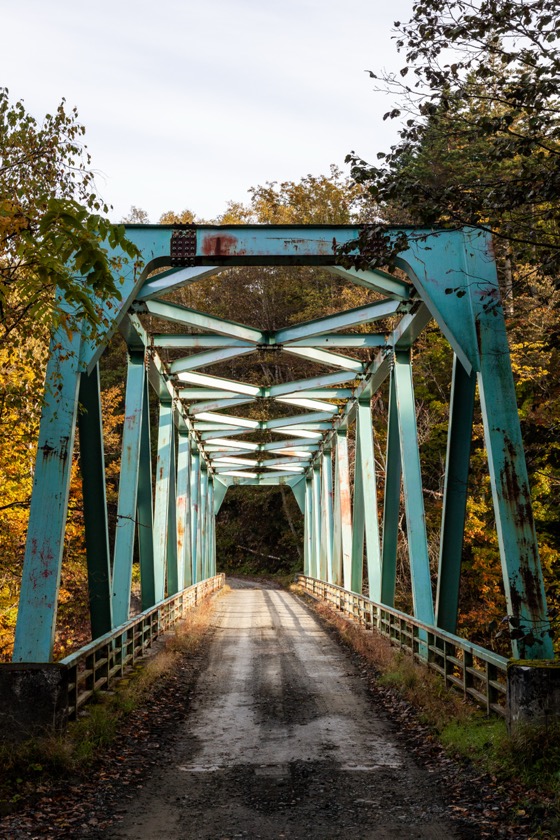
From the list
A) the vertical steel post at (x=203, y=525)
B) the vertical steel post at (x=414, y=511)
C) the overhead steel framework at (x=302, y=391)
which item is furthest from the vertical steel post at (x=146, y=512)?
the vertical steel post at (x=203, y=525)

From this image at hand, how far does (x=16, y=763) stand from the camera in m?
5.75

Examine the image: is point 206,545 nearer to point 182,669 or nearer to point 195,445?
point 195,445

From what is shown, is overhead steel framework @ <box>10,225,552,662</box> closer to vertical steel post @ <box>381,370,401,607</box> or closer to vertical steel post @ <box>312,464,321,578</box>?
vertical steel post @ <box>381,370,401,607</box>

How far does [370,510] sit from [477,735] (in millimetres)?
9158

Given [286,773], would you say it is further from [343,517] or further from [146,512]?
[343,517]

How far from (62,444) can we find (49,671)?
1.94 m

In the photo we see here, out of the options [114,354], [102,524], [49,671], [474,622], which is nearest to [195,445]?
[474,622]

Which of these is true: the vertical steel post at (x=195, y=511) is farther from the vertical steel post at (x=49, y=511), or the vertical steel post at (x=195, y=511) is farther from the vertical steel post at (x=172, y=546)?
the vertical steel post at (x=49, y=511)

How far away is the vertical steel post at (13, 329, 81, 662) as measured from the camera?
6.66 m

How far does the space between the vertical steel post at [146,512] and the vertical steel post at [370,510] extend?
4173 mm

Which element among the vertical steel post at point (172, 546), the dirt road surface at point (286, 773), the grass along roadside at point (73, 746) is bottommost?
the dirt road surface at point (286, 773)

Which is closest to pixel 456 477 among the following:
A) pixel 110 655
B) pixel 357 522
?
pixel 110 655

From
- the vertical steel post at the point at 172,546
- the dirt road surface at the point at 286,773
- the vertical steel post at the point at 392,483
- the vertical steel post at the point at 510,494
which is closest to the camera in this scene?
the dirt road surface at the point at 286,773

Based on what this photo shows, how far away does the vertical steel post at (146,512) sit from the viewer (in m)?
11.4
